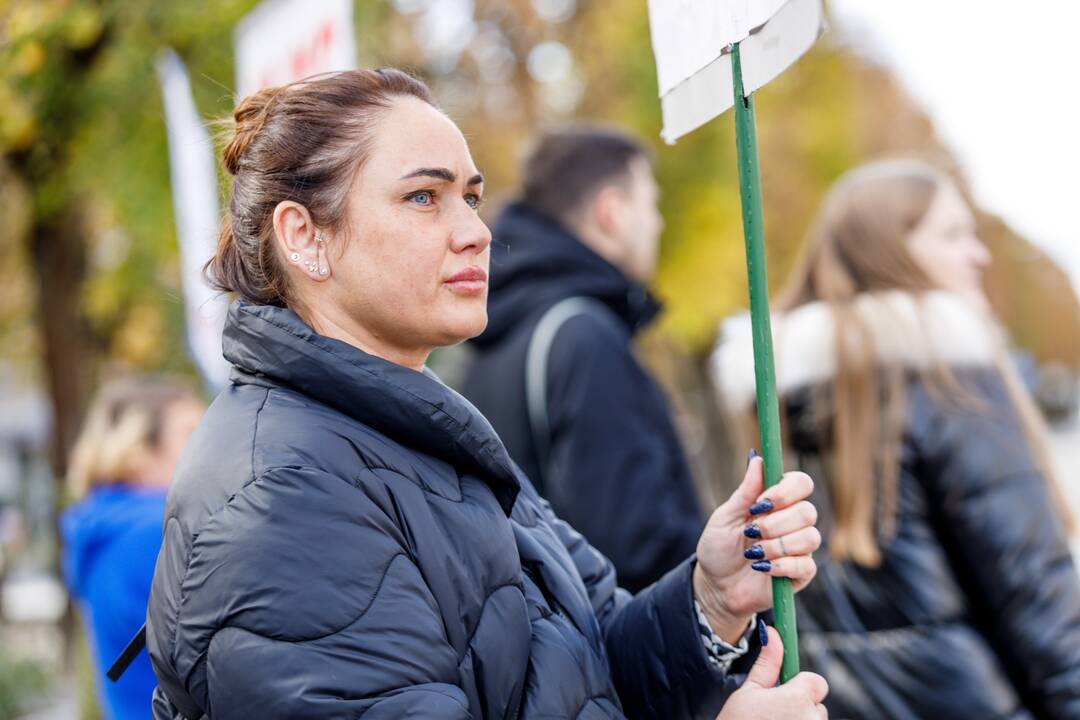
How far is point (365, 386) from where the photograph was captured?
166cm

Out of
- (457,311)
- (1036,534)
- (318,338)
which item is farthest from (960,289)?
(318,338)

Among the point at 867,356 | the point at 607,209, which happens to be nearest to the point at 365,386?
the point at 867,356

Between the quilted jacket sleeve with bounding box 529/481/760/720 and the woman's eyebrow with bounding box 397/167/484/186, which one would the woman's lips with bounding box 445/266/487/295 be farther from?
the quilted jacket sleeve with bounding box 529/481/760/720

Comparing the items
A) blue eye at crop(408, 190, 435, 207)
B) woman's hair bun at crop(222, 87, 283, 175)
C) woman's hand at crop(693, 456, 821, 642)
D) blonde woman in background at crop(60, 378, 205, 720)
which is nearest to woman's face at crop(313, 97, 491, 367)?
blue eye at crop(408, 190, 435, 207)

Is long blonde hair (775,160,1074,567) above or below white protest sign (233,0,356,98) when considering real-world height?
below

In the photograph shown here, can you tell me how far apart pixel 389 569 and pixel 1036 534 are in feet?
5.86

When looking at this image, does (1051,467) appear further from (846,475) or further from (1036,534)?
(846,475)

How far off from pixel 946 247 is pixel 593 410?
1004mm

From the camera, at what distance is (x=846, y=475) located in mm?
2980

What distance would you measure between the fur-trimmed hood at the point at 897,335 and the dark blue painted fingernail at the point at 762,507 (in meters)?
1.14

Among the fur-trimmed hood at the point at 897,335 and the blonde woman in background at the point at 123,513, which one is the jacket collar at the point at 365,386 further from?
the blonde woman in background at the point at 123,513

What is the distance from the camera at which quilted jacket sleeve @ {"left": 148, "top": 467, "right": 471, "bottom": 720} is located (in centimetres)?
142

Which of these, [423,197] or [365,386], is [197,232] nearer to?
[423,197]

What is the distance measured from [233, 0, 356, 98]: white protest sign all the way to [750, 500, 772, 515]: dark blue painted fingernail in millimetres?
2043
